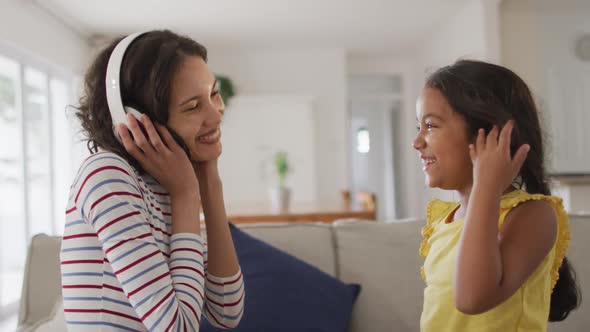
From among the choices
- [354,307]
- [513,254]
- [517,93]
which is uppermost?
[517,93]

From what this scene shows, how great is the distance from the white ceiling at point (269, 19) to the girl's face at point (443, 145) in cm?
439

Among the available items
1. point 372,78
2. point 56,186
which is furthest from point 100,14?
point 372,78

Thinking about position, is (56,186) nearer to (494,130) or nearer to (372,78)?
(372,78)

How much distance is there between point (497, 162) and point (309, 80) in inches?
254

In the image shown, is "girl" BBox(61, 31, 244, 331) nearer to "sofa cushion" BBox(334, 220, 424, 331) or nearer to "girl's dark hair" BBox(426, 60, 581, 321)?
"girl's dark hair" BBox(426, 60, 581, 321)

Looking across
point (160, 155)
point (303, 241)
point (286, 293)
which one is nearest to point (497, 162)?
point (160, 155)

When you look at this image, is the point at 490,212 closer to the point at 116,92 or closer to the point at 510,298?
the point at 510,298

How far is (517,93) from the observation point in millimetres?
909

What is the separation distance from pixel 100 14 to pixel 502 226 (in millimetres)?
5405

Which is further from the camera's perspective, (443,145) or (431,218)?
(431,218)

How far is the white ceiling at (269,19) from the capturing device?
5156 mm

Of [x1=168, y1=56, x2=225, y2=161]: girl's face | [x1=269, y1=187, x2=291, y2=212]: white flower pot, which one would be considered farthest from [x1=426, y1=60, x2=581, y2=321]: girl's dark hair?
[x1=269, y1=187, x2=291, y2=212]: white flower pot

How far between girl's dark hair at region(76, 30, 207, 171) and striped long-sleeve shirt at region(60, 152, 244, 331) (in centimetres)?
10

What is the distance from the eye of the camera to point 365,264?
1.62 m
